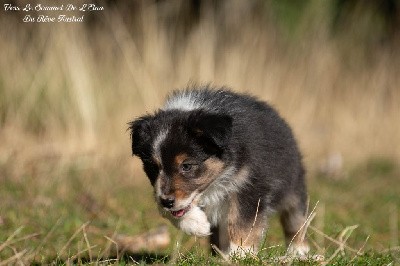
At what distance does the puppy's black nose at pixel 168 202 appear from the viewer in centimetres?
548

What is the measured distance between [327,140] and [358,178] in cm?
176

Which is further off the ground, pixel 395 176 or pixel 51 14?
pixel 51 14

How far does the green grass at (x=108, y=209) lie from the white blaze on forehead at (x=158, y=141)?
79 cm

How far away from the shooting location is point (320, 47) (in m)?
15.4

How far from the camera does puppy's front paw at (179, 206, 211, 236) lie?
571 cm

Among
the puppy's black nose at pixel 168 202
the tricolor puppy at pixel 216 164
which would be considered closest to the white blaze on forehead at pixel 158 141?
the tricolor puppy at pixel 216 164

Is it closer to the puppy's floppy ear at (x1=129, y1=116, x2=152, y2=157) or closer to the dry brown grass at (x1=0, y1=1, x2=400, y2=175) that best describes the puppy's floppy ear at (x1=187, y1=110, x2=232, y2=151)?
the puppy's floppy ear at (x1=129, y1=116, x2=152, y2=157)

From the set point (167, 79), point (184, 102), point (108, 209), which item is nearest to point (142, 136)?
point (184, 102)

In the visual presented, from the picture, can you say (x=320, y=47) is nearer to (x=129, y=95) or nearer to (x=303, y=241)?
(x=129, y=95)

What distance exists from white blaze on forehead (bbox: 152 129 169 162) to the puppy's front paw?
47 centimetres

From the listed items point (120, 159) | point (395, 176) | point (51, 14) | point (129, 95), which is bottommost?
point (395, 176)

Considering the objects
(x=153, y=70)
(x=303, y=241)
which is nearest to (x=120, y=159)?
(x=153, y=70)

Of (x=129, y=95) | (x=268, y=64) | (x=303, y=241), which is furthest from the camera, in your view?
(x=268, y=64)

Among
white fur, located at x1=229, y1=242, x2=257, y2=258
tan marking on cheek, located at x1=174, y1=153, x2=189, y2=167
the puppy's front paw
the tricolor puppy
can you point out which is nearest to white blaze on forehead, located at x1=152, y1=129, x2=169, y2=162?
the tricolor puppy
